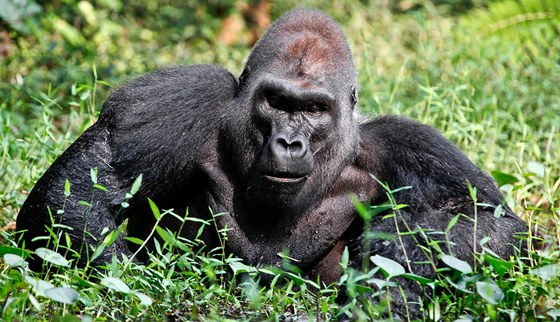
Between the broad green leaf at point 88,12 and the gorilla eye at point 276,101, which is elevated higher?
the gorilla eye at point 276,101

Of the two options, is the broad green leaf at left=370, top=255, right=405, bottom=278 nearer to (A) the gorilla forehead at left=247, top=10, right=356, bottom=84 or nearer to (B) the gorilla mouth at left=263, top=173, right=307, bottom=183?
(B) the gorilla mouth at left=263, top=173, right=307, bottom=183

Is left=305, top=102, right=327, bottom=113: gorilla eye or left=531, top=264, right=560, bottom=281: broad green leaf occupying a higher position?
left=305, top=102, right=327, bottom=113: gorilla eye

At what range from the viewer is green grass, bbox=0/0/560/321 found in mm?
3414

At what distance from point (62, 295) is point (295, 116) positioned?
5.59ft

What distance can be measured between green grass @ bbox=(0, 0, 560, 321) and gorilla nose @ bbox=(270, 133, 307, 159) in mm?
572

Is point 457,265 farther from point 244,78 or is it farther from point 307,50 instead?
point 244,78

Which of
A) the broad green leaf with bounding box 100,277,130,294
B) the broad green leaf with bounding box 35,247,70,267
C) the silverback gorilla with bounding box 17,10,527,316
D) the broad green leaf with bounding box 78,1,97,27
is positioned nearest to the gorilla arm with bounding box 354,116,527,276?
the silverback gorilla with bounding box 17,10,527,316

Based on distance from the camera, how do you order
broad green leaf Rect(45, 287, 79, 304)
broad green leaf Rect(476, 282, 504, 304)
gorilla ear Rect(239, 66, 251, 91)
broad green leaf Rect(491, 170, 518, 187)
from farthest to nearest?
gorilla ear Rect(239, 66, 251, 91) < broad green leaf Rect(491, 170, 518, 187) < broad green leaf Rect(476, 282, 504, 304) < broad green leaf Rect(45, 287, 79, 304)

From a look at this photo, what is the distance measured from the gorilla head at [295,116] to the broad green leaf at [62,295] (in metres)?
1.36

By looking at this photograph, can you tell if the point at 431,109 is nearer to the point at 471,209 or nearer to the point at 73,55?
the point at 471,209

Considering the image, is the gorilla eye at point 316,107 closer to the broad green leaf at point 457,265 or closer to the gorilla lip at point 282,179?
the gorilla lip at point 282,179

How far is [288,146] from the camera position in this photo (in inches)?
161

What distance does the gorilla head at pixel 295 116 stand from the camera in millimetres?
4137

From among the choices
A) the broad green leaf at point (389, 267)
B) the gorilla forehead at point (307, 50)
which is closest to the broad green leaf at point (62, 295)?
the broad green leaf at point (389, 267)
